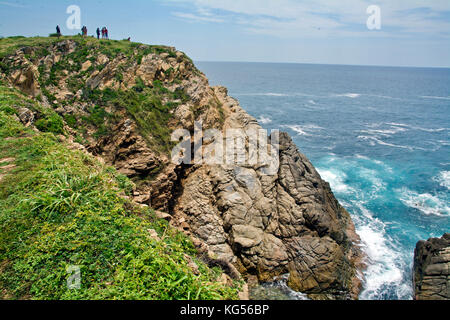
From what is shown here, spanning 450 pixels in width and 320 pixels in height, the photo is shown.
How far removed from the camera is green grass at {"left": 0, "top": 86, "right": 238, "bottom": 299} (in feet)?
20.1

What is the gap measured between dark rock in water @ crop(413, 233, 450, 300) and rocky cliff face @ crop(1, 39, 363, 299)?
405 cm

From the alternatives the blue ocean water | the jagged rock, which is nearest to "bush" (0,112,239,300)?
the jagged rock

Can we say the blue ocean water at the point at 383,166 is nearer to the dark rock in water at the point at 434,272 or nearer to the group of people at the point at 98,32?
the dark rock in water at the point at 434,272

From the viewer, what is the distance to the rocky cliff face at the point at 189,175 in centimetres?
1897

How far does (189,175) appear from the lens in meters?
22.2

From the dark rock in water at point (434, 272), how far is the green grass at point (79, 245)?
17.1 m

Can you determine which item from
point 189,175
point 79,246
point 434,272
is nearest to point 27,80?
point 189,175

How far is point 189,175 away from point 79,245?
15255mm

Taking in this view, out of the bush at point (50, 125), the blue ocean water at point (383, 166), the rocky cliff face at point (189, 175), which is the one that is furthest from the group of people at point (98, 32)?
the blue ocean water at point (383, 166)

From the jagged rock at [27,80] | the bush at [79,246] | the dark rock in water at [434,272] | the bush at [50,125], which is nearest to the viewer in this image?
the bush at [79,246]

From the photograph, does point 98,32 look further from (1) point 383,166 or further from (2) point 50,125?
(1) point 383,166

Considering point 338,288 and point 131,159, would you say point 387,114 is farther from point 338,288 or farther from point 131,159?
point 131,159

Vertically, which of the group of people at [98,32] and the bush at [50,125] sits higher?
the group of people at [98,32]
